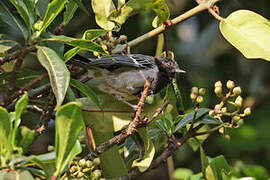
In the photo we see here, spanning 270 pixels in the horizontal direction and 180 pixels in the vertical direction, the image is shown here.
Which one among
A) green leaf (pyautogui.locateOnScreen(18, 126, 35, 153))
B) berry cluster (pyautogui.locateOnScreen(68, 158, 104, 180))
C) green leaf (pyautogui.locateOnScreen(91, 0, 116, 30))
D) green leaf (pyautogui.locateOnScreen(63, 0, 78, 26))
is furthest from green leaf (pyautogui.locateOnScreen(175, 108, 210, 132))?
green leaf (pyautogui.locateOnScreen(18, 126, 35, 153))

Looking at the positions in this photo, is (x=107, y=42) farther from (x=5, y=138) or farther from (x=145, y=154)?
(x=5, y=138)

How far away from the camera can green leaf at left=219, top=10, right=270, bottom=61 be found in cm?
241

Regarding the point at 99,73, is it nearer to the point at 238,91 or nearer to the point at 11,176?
the point at 238,91

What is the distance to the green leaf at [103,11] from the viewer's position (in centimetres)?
280

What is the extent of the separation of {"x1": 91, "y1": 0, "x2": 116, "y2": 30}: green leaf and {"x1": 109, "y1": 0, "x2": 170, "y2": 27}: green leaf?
3 centimetres

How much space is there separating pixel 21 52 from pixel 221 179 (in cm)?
127

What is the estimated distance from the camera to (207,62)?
624cm

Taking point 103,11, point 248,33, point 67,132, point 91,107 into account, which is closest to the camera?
point 67,132

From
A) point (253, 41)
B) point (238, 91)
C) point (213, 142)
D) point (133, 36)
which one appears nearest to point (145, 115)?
point (238, 91)

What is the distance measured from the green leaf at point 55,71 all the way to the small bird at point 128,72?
0.98m

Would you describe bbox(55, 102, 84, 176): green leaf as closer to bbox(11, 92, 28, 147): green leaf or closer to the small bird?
bbox(11, 92, 28, 147): green leaf

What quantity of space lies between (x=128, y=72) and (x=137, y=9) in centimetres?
112

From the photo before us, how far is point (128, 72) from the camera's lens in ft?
12.4

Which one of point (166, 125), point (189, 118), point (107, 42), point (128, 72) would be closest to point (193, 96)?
point (189, 118)
